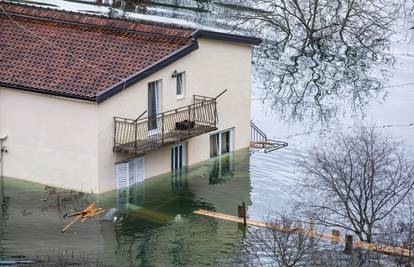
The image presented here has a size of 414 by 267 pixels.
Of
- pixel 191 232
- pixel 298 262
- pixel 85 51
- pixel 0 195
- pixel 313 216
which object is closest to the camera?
pixel 298 262

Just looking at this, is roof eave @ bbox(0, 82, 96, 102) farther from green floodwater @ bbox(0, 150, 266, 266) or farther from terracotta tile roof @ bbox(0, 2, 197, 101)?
green floodwater @ bbox(0, 150, 266, 266)

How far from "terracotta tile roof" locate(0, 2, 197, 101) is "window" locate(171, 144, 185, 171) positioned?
3602 millimetres

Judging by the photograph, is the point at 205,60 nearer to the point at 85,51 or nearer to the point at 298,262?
the point at 85,51

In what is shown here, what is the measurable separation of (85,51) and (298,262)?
1552 centimetres

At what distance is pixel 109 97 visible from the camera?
39344 mm

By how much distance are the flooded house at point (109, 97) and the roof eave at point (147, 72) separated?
0.04 meters

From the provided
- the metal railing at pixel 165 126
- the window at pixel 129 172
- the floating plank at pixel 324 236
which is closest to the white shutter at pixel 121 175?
the window at pixel 129 172

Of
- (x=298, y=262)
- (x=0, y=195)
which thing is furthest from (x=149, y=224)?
(x=298, y=262)

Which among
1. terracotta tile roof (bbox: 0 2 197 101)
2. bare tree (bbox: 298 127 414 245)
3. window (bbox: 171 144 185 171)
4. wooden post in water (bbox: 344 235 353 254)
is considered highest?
terracotta tile roof (bbox: 0 2 197 101)

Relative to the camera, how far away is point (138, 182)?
136ft

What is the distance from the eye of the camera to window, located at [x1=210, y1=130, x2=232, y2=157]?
149ft

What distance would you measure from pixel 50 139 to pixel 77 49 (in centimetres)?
423

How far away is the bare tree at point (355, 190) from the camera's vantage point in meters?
33.8

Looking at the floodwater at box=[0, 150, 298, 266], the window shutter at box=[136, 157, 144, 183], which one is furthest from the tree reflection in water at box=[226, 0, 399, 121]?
the window shutter at box=[136, 157, 144, 183]
